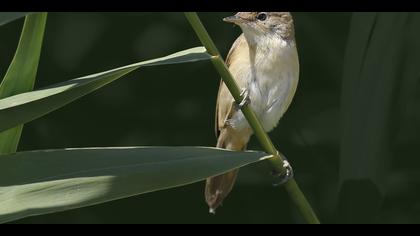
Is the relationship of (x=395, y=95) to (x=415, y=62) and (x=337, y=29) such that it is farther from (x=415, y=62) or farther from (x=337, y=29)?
(x=337, y=29)

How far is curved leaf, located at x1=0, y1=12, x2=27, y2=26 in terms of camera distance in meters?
1.18

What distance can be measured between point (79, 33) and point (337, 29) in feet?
2.71

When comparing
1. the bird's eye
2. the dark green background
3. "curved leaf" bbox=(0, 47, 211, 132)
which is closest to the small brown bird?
the bird's eye

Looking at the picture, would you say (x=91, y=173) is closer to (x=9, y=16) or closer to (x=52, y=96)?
(x=52, y=96)

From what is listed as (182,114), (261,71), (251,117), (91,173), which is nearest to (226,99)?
(261,71)

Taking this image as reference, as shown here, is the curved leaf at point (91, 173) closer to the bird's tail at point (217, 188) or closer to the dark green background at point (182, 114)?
the bird's tail at point (217, 188)

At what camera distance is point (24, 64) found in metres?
1.35

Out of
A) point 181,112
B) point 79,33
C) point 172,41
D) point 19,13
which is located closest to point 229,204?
point 181,112

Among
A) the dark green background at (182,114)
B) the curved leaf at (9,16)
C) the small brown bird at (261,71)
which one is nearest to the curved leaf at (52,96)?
the curved leaf at (9,16)

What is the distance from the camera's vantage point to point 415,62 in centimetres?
197

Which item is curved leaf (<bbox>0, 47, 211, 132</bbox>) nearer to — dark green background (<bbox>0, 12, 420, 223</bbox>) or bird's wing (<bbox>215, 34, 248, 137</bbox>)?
bird's wing (<bbox>215, 34, 248, 137</bbox>)

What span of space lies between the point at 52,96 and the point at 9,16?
0.14m

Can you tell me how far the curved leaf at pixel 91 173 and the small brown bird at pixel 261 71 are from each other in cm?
79

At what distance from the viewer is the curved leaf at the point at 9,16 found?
118 cm
